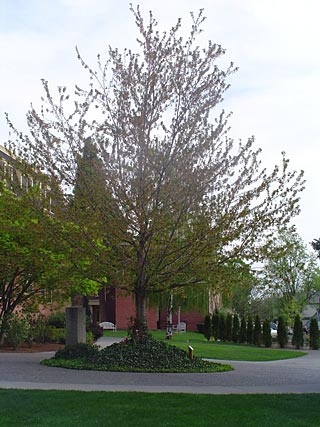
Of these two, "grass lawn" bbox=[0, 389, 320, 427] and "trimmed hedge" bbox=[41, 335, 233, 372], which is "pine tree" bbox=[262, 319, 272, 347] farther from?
"grass lawn" bbox=[0, 389, 320, 427]

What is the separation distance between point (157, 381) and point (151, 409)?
4959mm

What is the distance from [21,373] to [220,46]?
11.0m

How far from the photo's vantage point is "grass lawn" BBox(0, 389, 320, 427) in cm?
1034

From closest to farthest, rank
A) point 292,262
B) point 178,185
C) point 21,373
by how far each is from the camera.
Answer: point 21,373 < point 178,185 < point 292,262

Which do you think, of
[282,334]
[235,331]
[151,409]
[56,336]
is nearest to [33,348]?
[56,336]

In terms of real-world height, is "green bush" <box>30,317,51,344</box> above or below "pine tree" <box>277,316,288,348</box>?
above

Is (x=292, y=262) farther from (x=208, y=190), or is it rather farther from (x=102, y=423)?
(x=102, y=423)

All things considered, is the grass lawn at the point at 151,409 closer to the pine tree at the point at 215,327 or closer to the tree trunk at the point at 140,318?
the tree trunk at the point at 140,318

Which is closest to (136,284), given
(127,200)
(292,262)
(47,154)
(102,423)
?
(127,200)

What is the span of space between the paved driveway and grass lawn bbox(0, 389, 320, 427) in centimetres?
130

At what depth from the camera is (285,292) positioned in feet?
221

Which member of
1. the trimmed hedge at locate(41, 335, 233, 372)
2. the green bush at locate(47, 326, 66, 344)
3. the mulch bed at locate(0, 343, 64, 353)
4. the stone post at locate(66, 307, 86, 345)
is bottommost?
the mulch bed at locate(0, 343, 64, 353)

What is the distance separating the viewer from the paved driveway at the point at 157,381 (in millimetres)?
A: 14750

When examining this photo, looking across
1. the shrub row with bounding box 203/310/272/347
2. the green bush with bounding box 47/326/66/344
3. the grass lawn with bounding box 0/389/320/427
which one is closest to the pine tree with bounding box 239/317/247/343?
the shrub row with bounding box 203/310/272/347
